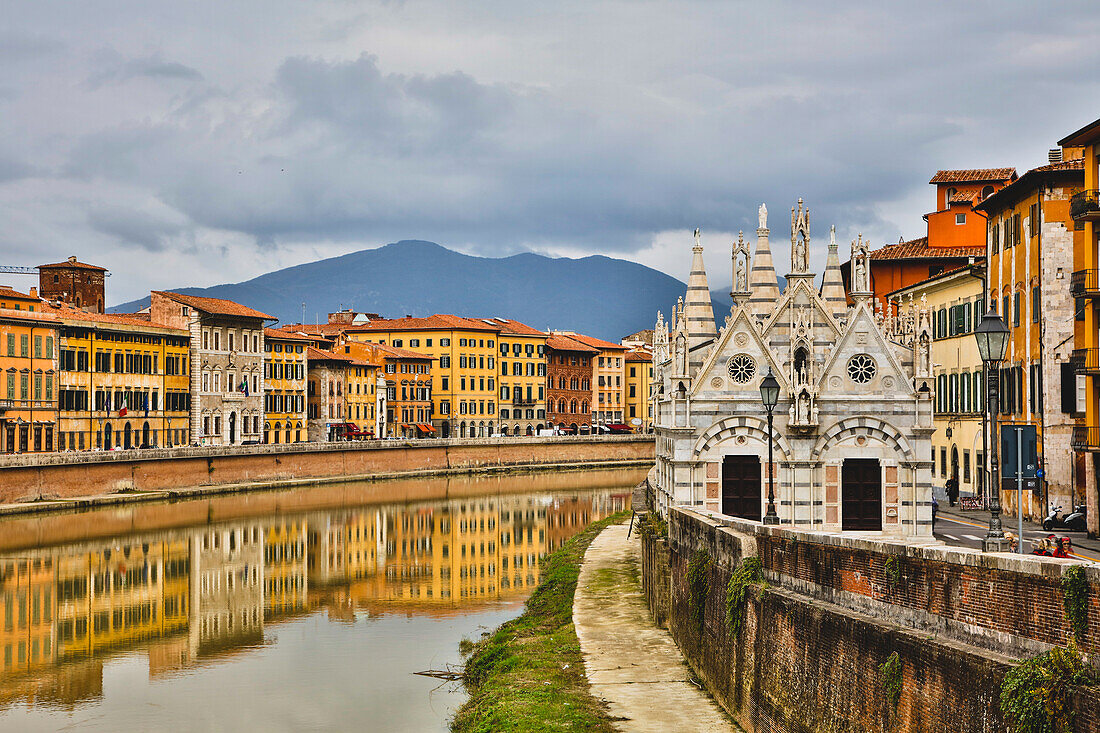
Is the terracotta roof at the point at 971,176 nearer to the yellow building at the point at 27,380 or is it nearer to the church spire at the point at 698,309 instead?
the church spire at the point at 698,309

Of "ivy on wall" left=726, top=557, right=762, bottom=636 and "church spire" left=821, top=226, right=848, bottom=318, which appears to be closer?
"ivy on wall" left=726, top=557, right=762, bottom=636

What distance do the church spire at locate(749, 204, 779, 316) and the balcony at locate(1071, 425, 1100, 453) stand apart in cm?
954

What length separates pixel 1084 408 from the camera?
37.3 meters

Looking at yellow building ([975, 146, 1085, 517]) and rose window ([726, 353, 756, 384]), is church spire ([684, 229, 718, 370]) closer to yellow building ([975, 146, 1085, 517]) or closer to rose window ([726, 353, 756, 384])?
rose window ([726, 353, 756, 384])

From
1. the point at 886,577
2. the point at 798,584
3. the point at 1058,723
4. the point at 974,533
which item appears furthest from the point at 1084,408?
the point at 1058,723

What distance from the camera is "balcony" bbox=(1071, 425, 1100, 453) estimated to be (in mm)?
36188

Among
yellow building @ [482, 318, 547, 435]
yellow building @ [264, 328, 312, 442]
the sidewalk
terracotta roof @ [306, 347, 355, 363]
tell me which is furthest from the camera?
yellow building @ [482, 318, 547, 435]

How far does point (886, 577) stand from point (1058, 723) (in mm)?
4252

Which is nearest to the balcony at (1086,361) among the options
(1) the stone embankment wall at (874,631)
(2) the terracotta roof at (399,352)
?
(1) the stone embankment wall at (874,631)

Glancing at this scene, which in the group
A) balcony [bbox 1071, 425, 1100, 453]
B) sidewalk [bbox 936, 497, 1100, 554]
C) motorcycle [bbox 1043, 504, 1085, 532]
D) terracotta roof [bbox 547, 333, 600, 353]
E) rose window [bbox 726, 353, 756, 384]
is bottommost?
sidewalk [bbox 936, 497, 1100, 554]

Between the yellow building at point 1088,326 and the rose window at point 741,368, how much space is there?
967cm

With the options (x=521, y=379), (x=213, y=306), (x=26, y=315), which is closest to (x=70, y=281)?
(x=213, y=306)

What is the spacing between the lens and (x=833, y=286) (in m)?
39.8

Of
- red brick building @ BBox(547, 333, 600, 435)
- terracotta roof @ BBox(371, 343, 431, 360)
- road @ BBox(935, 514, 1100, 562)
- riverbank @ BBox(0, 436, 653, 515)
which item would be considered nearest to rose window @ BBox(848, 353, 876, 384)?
road @ BBox(935, 514, 1100, 562)
